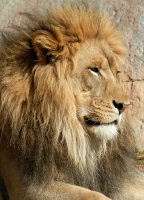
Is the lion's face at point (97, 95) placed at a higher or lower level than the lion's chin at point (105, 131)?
higher

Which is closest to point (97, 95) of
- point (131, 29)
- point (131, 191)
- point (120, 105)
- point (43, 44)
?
point (120, 105)

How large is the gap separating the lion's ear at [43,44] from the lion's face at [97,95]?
0.69 ft

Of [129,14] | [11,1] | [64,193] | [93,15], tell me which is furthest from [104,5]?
[64,193]

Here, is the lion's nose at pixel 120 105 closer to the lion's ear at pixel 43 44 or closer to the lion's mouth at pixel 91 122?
the lion's mouth at pixel 91 122

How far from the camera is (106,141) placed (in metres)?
4.80

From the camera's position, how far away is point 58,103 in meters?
4.55

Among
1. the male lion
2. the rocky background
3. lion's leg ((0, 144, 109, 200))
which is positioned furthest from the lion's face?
the rocky background

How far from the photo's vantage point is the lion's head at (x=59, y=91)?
455 centimetres

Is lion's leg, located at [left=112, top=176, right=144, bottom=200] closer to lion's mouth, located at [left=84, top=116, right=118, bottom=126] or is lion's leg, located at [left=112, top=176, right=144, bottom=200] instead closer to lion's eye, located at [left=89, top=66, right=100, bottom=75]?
lion's mouth, located at [left=84, top=116, right=118, bottom=126]

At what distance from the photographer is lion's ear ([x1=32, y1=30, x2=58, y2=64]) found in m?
4.54

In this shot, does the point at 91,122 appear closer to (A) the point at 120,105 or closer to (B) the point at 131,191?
(A) the point at 120,105

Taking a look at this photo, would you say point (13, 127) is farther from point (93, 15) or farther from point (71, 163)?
point (93, 15)

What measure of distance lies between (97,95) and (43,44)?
0.54 metres

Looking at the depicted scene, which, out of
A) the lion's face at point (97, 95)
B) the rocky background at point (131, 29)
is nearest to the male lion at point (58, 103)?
the lion's face at point (97, 95)
